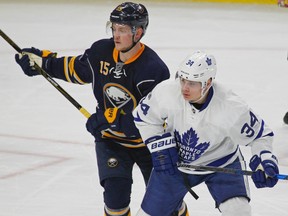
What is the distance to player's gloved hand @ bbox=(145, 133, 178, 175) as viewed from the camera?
3.13 meters

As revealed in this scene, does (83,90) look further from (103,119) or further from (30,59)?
(103,119)

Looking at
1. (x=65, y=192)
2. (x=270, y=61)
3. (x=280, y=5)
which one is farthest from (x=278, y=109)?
(x=280, y=5)

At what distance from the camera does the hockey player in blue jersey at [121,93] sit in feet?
11.1

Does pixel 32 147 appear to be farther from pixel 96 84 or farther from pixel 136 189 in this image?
pixel 96 84

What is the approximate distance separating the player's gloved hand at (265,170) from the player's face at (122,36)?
77cm

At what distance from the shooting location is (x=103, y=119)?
339cm

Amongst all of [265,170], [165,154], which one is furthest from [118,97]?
[265,170]

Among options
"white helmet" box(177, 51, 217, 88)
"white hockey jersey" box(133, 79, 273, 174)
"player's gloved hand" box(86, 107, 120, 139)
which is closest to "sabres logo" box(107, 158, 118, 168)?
"player's gloved hand" box(86, 107, 120, 139)

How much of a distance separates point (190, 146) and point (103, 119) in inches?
17.5

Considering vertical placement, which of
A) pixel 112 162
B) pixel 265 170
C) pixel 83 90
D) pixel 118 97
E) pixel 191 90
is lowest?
pixel 83 90

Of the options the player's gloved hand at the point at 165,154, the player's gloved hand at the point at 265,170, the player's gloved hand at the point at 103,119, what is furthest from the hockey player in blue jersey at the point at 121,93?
the player's gloved hand at the point at 265,170

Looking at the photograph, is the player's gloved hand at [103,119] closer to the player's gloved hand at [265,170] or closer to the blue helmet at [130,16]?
the blue helmet at [130,16]

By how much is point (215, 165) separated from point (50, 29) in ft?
20.0

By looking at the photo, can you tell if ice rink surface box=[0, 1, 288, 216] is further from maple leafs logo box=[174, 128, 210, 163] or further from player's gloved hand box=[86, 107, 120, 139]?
maple leafs logo box=[174, 128, 210, 163]
